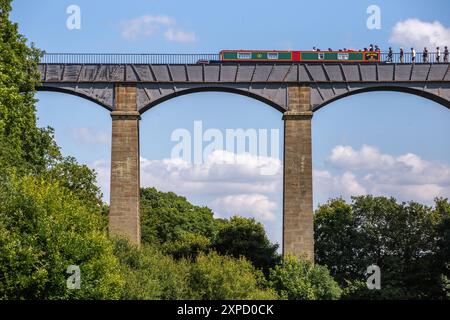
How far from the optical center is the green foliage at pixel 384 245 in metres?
58.0

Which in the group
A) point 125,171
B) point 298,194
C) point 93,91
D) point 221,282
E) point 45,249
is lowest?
point 221,282

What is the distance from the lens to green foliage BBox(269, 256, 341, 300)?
153 ft

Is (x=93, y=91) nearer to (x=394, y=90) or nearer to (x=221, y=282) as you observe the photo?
(x=221, y=282)

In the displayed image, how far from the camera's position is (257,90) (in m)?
48.6

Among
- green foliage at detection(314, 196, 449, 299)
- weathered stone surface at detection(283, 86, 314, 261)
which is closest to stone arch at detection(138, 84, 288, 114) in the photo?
weathered stone surface at detection(283, 86, 314, 261)

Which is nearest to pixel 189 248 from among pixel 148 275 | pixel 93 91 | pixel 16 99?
pixel 93 91

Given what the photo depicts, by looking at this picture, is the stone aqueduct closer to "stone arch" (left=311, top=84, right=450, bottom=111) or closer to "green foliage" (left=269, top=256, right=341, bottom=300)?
"stone arch" (left=311, top=84, right=450, bottom=111)

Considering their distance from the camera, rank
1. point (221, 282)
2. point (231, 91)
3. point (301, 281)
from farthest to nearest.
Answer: point (231, 91), point (301, 281), point (221, 282)

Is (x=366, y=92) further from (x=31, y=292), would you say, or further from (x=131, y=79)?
(x=31, y=292)

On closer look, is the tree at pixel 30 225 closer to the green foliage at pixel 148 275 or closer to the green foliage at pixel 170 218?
the green foliage at pixel 148 275

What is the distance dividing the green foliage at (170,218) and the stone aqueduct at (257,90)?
33.1 m

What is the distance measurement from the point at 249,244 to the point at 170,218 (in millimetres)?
25647

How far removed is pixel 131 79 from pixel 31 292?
16.9 m

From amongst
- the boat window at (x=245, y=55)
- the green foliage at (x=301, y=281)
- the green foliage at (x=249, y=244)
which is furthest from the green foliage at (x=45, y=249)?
the green foliage at (x=249, y=244)
